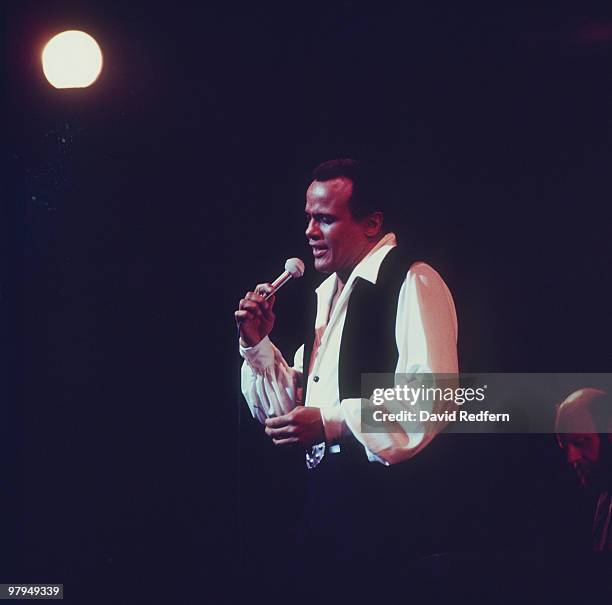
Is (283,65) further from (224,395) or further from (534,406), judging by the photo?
(534,406)

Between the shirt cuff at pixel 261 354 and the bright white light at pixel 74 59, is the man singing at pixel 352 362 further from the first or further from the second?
the bright white light at pixel 74 59

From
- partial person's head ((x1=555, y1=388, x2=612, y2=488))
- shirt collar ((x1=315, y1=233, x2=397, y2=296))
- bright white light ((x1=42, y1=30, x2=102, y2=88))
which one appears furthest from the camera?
bright white light ((x1=42, y1=30, x2=102, y2=88))

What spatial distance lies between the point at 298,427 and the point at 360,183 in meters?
0.79

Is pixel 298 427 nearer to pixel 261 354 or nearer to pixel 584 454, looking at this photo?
pixel 261 354

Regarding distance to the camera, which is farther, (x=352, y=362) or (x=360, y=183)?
(x=360, y=183)

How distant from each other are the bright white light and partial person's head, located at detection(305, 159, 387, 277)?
0.84 meters

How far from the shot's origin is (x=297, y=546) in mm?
2354

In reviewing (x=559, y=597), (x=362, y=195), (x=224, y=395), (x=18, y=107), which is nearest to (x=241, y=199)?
(x=362, y=195)

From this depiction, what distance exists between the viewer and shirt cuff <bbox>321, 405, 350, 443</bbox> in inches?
92.4

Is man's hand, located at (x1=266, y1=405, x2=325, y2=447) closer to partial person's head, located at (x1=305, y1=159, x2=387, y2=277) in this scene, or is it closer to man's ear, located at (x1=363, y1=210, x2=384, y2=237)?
partial person's head, located at (x1=305, y1=159, x2=387, y2=277)

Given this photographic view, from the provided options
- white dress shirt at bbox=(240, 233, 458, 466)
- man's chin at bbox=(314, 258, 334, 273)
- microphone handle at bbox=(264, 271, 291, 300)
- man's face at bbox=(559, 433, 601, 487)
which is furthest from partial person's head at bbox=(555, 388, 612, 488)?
microphone handle at bbox=(264, 271, 291, 300)

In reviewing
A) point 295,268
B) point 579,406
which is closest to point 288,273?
point 295,268

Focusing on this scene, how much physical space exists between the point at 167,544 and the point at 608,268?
1.62m

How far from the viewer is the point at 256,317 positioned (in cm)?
247
